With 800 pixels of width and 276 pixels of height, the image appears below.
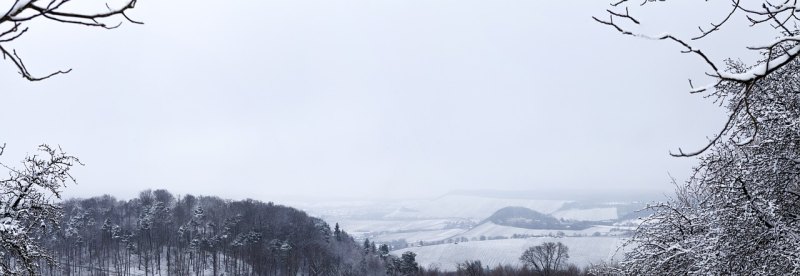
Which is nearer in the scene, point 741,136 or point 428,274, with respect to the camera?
point 741,136

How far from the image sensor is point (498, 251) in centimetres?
12275

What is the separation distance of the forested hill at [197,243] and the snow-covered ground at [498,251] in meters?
36.6

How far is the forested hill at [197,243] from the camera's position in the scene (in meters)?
64.4

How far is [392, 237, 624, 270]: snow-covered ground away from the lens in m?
107

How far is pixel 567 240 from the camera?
449 ft

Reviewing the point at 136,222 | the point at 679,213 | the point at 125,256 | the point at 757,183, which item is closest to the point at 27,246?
the point at 757,183

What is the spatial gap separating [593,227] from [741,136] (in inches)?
7048

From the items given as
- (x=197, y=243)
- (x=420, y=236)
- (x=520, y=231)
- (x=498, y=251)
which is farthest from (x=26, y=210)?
(x=420, y=236)

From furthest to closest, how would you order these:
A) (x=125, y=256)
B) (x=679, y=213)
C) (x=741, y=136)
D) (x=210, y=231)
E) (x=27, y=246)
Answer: (x=210, y=231) < (x=125, y=256) < (x=679, y=213) < (x=741, y=136) < (x=27, y=246)

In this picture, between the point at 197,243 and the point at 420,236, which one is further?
the point at 420,236

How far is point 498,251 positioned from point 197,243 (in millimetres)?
75436

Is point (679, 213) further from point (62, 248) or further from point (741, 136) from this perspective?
point (62, 248)

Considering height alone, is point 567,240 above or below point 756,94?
below

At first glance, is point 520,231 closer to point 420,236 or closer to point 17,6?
point 420,236
